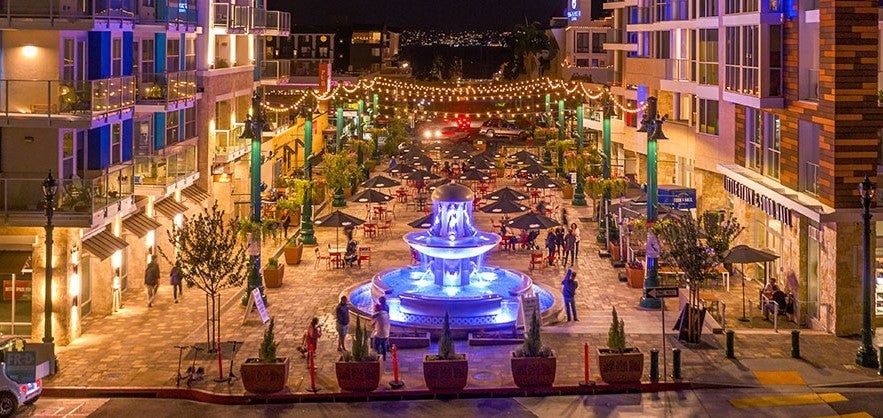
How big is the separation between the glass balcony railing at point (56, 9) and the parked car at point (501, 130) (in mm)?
73239

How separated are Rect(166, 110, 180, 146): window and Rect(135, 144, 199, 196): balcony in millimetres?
2004

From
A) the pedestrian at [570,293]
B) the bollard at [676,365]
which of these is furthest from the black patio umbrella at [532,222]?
the bollard at [676,365]

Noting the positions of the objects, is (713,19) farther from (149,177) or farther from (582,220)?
(149,177)

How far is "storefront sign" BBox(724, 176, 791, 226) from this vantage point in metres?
33.5

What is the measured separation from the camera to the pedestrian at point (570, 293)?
31.7m

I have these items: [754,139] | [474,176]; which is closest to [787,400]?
[754,139]

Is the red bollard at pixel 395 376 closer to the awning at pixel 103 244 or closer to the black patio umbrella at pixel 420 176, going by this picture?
the awning at pixel 103 244

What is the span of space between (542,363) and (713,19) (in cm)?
2562

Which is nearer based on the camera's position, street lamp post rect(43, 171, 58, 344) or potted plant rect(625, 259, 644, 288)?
street lamp post rect(43, 171, 58, 344)

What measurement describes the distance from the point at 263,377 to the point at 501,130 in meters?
81.3

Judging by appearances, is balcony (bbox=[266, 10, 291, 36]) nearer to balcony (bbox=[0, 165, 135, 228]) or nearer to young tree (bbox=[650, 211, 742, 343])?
balcony (bbox=[0, 165, 135, 228])

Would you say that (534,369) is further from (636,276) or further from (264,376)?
(636,276)

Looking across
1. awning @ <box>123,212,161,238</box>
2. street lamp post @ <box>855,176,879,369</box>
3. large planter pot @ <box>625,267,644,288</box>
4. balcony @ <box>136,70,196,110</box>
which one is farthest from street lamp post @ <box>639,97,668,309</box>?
balcony @ <box>136,70,196,110</box>

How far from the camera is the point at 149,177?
119 ft
